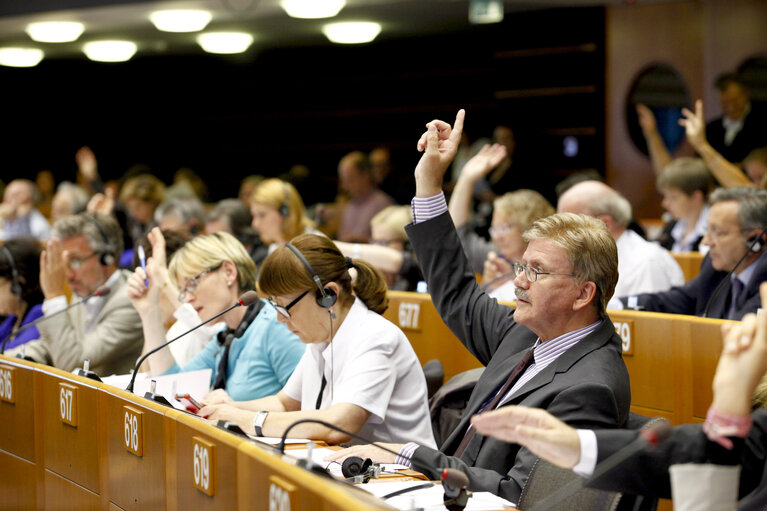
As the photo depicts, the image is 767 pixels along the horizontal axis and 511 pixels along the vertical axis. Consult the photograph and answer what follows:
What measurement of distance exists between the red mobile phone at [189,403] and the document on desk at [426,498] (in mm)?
766

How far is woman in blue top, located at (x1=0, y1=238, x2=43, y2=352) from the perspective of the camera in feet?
13.0

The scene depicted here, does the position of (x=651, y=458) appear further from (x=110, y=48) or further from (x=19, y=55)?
(x=19, y=55)

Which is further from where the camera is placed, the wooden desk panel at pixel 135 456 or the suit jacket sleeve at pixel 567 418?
the wooden desk panel at pixel 135 456

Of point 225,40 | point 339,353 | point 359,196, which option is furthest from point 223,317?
point 225,40

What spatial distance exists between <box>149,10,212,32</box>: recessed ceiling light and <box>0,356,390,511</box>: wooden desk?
5.16 m

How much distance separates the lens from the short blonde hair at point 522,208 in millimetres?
4082

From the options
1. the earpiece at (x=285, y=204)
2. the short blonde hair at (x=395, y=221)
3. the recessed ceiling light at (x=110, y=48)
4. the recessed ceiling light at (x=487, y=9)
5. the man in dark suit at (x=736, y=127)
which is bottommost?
the short blonde hair at (x=395, y=221)

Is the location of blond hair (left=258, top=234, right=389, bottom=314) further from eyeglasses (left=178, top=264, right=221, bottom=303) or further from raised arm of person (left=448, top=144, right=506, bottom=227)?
raised arm of person (left=448, top=144, right=506, bottom=227)

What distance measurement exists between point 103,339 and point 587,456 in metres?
2.54

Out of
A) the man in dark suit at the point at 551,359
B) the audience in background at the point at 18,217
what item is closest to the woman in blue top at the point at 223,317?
the man in dark suit at the point at 551,359

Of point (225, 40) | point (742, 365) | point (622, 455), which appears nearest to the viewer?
point (742, 365)

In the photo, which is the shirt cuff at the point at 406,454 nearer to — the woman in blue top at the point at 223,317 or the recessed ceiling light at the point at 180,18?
the woman in blue top at the point at 223,317

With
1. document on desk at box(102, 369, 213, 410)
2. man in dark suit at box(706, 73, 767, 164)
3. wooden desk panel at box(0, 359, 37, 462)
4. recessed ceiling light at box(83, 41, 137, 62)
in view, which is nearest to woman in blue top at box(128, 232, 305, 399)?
document on desk at box(102, 369, 213, 410)

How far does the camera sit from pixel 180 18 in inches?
301
